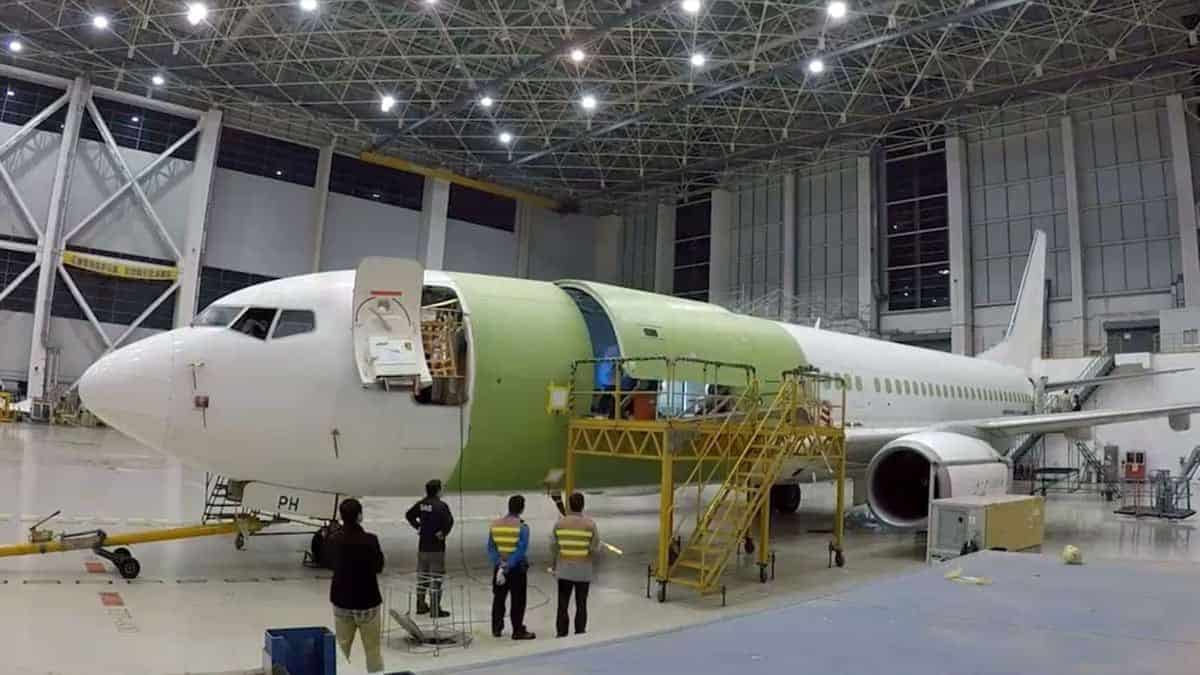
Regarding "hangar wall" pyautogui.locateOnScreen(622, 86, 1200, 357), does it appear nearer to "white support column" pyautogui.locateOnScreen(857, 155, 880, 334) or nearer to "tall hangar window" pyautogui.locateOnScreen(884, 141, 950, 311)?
"white support column" pyautogui.locateOnScreen(857, 155, 880, 334)

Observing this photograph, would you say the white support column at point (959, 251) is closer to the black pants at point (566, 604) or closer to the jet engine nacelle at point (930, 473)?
the jet engine nacelle at point (930, 473)

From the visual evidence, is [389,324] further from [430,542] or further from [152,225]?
[152,225]

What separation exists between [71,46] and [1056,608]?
123ft

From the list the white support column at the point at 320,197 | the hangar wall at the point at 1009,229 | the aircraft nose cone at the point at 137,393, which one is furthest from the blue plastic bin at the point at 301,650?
the white support column at the point at 320,197

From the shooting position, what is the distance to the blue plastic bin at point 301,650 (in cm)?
349

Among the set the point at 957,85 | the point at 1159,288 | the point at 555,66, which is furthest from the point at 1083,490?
the point at 555,66

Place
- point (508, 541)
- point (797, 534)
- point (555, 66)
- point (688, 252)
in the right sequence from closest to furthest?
point (508, 541)
point (797, 534)
point (555, 66)
point (688, 252)

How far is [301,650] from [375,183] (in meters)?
38.8

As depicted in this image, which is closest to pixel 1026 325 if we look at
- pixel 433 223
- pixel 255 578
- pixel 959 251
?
pixel 959 251

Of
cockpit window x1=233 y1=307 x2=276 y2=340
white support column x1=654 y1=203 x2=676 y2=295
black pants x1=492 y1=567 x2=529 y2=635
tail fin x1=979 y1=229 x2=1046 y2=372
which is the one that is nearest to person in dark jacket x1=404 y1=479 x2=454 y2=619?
black pants x1=492 y1=567 x2=529 y2=635

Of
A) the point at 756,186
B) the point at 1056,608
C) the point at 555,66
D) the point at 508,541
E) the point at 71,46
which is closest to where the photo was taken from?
the point at 1056,608

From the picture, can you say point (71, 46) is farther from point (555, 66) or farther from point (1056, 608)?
point (1056, 608)

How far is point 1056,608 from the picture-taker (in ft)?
15.1

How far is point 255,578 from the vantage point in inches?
349
